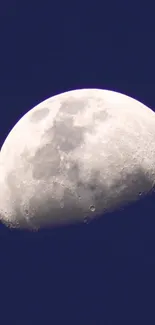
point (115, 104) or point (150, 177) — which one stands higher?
A: point (115, 104)

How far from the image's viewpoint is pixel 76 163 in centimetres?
1390

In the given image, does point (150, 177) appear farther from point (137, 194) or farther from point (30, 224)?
point (30, 224)

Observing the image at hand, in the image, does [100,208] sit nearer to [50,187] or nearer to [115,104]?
[50,187]

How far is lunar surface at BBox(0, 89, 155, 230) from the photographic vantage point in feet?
45.3

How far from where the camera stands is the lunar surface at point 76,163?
13812 mm

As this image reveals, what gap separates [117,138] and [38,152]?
43.0 inches

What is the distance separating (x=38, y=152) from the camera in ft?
46.7

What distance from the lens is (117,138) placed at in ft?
46.4

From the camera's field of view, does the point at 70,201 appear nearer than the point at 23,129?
Yes

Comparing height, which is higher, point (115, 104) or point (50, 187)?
point (115, 104)

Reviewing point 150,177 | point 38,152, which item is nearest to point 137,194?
point 150,177

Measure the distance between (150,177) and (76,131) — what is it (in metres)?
1.18

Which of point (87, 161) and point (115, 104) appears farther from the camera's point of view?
point (115, 104)

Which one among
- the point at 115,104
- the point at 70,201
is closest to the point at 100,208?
the point at 70,201
